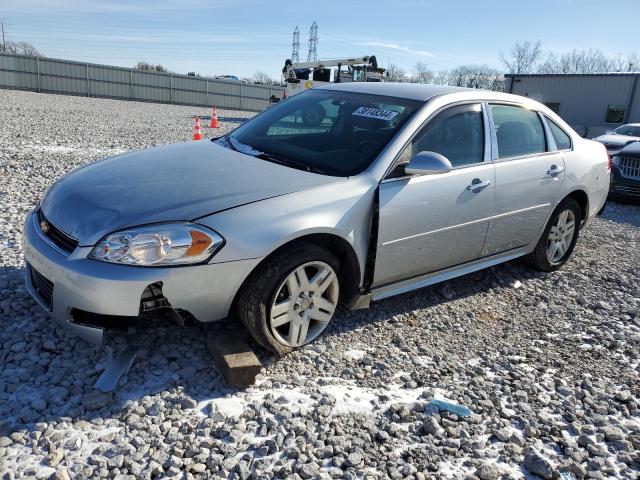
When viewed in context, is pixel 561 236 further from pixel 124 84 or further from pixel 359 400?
pixel 124 84

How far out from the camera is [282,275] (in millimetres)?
2973

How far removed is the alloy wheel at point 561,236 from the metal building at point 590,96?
2024cm

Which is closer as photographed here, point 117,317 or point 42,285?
point 117,317

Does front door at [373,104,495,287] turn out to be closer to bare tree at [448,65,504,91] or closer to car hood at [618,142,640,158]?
car hood at [618,142,640,158]

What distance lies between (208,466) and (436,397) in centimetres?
134

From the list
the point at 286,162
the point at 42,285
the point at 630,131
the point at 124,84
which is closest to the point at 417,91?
the point at 286,162

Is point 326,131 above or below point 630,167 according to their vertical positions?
above

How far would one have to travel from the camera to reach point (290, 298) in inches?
123

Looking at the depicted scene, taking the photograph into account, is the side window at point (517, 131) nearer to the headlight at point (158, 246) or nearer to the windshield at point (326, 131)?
the windshield at point (326, 131)

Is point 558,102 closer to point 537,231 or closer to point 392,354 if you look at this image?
point 537,231

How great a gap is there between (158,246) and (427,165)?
1.72 meters

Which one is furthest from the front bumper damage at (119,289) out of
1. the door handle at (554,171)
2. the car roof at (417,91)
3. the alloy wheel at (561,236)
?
the alloy wheel at (561,236)

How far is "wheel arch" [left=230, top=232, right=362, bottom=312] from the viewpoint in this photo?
3.07 m

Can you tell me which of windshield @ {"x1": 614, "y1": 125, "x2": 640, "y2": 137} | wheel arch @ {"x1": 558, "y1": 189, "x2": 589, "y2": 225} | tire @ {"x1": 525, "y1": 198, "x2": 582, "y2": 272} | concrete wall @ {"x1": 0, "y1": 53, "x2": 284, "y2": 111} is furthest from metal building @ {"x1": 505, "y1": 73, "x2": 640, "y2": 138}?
tire @ {"x1": 525, "y1": 198, "x2": 582, "y2": 272}
